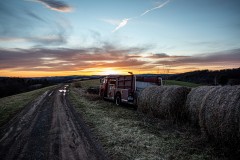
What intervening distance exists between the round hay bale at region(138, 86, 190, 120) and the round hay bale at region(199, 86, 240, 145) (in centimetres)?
326

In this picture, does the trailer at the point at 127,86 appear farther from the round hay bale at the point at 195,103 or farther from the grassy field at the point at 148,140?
the round hay bale at the point at 195,103

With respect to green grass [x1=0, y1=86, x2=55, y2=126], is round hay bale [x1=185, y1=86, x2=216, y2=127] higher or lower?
higher

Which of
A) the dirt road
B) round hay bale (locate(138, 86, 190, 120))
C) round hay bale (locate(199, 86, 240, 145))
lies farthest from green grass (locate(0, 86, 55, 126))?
round hay bale (locate(199, 86, 240, 145))

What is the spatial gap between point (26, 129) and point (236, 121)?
900cm

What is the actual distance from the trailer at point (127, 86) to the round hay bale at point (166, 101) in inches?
97.8

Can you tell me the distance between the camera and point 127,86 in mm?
18203

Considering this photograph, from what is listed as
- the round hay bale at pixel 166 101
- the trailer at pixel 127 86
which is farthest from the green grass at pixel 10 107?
the round hay bale at pixel 166 101

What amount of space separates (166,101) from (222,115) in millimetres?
4942

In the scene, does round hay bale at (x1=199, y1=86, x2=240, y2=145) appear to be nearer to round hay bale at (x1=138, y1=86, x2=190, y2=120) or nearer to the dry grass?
the dry grass

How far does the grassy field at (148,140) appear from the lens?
7.36 meters

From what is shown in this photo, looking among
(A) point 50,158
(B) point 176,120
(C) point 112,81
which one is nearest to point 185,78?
(C) point 112,81

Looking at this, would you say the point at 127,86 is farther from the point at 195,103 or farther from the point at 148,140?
the point at 148,140

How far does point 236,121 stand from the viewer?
6.86m

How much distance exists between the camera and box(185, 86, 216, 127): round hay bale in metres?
10.3
